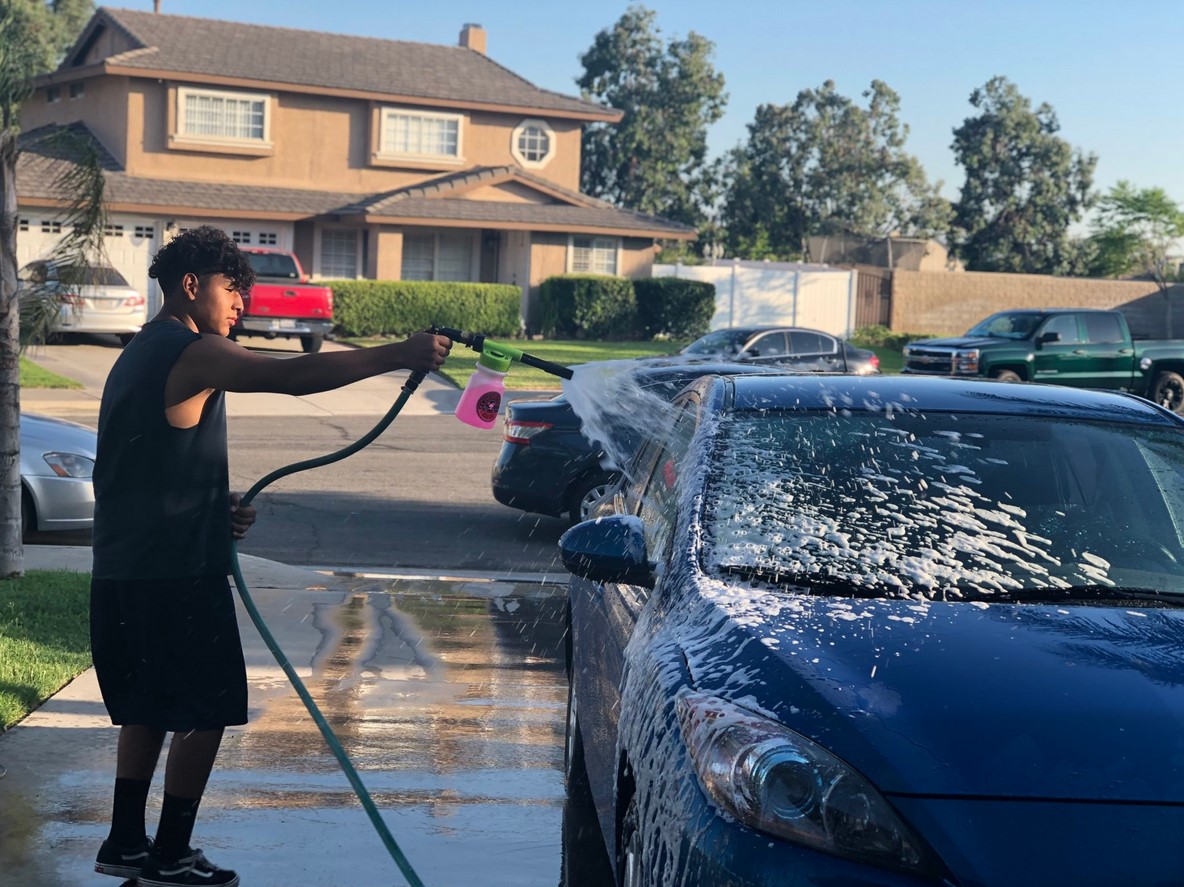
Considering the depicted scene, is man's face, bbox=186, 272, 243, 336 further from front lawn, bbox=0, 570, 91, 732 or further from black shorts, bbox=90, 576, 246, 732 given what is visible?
front lawn, bbox=0, 570, 91, 732

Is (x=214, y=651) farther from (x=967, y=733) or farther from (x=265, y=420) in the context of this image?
(x=265, y=420)

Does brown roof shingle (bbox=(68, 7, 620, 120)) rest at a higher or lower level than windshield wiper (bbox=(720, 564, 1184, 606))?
higher

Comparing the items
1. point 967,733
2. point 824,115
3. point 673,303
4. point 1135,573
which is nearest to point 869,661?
point 967,733

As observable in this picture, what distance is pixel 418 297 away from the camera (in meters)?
31.6

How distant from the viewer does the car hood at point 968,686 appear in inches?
99.5

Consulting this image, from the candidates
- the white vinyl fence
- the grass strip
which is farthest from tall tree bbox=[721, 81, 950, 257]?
the grass strip

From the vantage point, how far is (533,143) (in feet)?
119

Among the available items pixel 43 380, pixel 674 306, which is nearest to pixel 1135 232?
pixel 674 306

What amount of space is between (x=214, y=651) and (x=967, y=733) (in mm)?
2379

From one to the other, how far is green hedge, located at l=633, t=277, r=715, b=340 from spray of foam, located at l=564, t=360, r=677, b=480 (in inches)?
944

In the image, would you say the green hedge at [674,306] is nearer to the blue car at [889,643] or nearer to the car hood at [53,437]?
the car hood at [53,437]

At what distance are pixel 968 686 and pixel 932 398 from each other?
62.6 inches

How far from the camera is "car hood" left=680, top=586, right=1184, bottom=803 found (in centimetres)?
253

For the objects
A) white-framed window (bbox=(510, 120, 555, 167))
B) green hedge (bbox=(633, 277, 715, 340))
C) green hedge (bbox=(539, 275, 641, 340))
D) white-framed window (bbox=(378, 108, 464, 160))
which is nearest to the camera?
green hedge (bbox=(539, 275, 641, 340))
